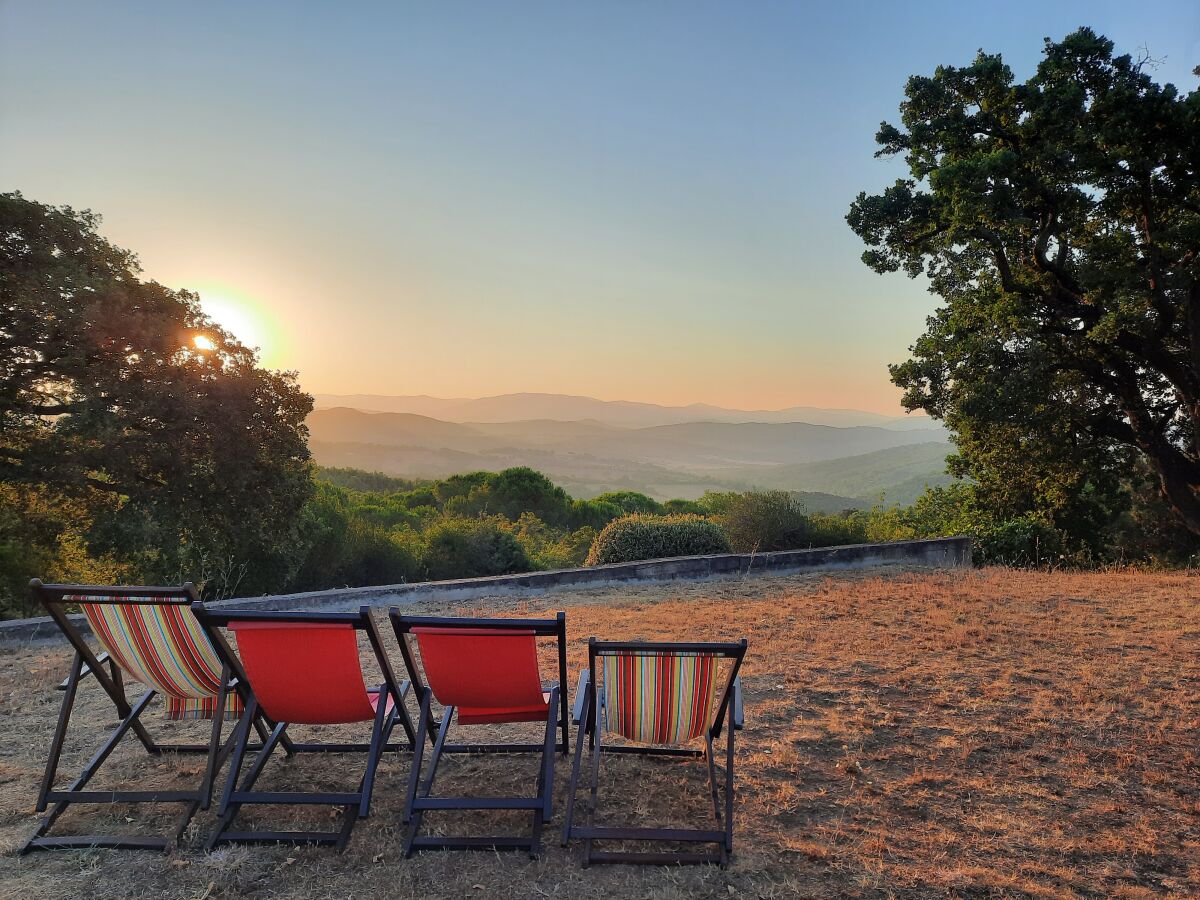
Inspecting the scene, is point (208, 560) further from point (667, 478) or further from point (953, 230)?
point (667, 478)

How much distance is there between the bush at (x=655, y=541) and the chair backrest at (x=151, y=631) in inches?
311

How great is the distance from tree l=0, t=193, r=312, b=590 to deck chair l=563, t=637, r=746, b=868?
8133 mm

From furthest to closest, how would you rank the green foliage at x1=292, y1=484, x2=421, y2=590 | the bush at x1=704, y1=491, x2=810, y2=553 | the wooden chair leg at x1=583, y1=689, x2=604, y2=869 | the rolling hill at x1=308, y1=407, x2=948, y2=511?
the rolling hill at x1=308, y1=407, x2=948, y2=511, the bush at x1=704, y1=491, x2=810, y2=553, the green foliage at x1=292, y1=484, x2=421, y2=590, the wooden chair leg at x1=583, y1=689, x2=604, y2=869

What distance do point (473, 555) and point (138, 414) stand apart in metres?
4.98

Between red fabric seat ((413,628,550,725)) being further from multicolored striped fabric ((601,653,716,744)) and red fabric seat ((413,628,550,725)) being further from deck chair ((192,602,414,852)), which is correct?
multicolored striped fabric ((601,653,716,744))

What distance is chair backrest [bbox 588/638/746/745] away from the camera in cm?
273

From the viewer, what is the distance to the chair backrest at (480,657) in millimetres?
2705

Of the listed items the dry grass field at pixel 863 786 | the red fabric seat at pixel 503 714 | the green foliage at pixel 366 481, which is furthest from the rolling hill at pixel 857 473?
the red fabric seat at pixel 503 714

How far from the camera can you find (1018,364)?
12.2 meters

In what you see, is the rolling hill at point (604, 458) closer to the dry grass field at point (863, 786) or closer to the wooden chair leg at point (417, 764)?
the dry grass field at point (863, 786)

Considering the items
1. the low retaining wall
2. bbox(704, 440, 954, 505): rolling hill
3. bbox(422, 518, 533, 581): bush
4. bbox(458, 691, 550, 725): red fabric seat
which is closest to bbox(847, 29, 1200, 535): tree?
the low retaining wall

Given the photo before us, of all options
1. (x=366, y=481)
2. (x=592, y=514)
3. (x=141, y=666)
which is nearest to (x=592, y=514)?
(x=592, y=514)

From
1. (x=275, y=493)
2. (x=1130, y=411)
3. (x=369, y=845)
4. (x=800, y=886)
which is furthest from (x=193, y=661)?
(x=1130, y=411)

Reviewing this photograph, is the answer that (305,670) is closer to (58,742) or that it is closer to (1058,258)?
(58,742)
